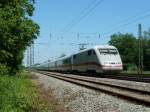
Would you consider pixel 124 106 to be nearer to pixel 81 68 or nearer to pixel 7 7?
pixel 7 7

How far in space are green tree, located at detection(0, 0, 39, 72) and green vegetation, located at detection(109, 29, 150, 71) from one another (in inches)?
2068

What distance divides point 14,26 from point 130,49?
3510 inches

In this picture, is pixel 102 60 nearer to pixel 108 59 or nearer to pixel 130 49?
pixel 108 59

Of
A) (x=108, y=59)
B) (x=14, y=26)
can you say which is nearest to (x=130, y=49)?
(x=108, y=59)

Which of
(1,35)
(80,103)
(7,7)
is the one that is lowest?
(80,103)

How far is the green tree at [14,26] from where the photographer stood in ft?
67.2

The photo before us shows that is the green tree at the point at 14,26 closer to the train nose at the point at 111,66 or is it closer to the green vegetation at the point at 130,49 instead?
the train nose at the point at 111,66

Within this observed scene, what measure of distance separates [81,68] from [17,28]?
80.0 ft

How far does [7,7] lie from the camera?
20891 mm

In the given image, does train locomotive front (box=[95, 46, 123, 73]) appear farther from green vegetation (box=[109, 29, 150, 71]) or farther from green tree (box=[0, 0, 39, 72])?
green vegetation (box=[109, 29, 150, 71])

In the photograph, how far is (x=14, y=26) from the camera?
2706cm

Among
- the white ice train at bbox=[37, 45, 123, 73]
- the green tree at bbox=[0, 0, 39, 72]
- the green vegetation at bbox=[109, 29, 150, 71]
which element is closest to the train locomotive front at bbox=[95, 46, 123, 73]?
the white ice train at bbox=[37, 45, 123, 73]

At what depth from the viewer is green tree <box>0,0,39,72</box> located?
2047 centimetres

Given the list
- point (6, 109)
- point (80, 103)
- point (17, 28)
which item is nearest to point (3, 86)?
point (80, 103)
